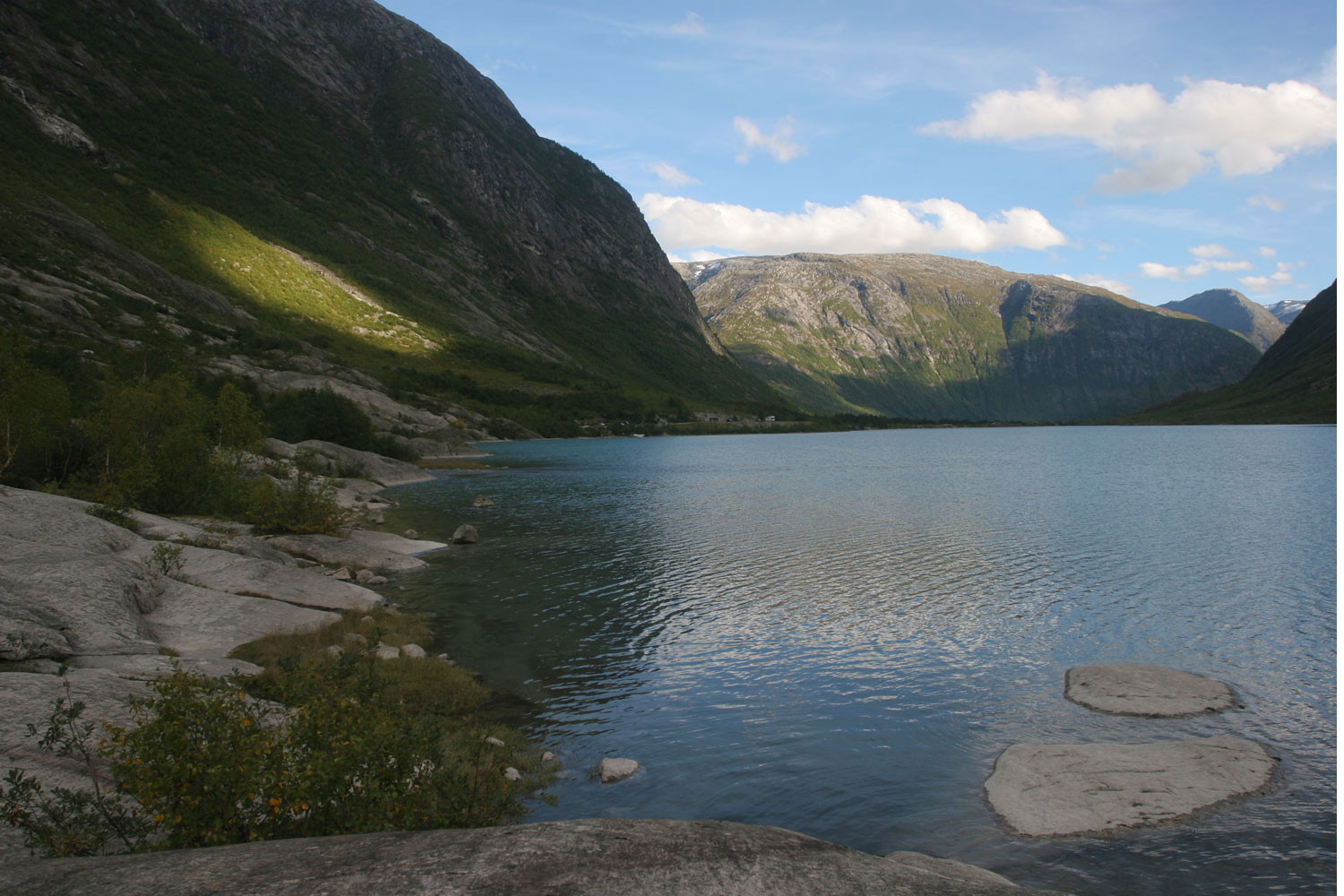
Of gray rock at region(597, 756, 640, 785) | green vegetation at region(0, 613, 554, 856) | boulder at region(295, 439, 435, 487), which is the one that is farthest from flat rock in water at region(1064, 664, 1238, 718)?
boulder at region(295, 439, 435, 487)

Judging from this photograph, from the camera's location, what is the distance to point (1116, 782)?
49.2 feet

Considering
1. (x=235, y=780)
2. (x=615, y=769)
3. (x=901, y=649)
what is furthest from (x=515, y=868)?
(x=901, y=649)

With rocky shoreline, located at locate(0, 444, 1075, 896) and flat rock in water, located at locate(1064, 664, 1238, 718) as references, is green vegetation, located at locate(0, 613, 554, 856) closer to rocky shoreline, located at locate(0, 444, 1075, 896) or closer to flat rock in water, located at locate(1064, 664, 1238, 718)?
rocky shoreline, located at locate(0, 444, 1075, 896)

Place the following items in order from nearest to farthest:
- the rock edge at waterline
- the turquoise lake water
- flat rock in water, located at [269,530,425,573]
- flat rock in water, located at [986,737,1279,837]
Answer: the rock edge at waterline, flat rock in water, located at [986,737,1279,837], the turquoise lake water, flat rock in water, located at [269,530,425,573]

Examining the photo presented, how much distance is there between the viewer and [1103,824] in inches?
541

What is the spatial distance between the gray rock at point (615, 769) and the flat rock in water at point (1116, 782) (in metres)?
7.31

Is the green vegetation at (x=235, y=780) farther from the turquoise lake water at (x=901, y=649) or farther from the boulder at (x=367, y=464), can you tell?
the boulder at (x=367, y=464)

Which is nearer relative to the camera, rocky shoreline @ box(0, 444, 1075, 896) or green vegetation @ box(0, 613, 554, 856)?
rocky shoreline @ box(0, 444, 1075, 896)

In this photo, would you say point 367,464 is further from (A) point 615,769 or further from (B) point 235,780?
(B) point 235,780

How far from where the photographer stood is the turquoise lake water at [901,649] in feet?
46.4

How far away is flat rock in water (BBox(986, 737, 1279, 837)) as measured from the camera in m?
13.9

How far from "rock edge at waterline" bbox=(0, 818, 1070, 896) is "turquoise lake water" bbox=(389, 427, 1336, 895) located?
19.8ft

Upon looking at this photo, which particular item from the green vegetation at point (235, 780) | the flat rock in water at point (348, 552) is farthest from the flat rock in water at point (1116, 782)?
the flat rock in water at point (348, 552)

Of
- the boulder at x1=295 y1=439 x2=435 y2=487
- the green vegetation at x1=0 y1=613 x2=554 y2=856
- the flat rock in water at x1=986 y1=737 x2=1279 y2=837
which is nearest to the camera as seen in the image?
the green vegetation at x1=0 y1=613 x2=554 y2=856
